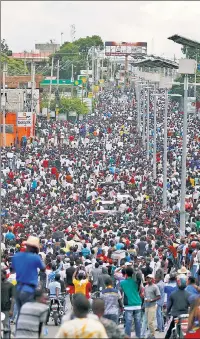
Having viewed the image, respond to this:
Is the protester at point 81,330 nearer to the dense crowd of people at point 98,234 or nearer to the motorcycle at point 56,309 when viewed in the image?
the dense crowd of people at point 98,234

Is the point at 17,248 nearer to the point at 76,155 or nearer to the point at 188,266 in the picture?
the point at 188,266

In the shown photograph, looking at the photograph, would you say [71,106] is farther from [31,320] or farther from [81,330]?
[81,330]

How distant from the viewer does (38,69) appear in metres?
169

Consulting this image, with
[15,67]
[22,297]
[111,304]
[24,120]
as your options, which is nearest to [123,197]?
[111,304]

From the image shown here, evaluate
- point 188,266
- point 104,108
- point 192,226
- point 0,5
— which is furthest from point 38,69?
point 0,5

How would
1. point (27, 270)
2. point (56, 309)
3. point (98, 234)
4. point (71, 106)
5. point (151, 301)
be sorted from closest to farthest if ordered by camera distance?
1. point (27, 270)
2. point (151, 301)
3. point (56, 309)
4. point (98, 234)
5. point (71, 106)

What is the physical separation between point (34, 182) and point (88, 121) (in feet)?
164

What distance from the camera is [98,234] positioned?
1289 inches

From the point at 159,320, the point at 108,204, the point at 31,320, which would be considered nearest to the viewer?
the point at 31,320

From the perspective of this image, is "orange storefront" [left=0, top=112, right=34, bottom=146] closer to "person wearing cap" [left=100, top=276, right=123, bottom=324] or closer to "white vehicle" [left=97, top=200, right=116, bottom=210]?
"white vehicle" [left=97, top=200, right=116, bottom=210]

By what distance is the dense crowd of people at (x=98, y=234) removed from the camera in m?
15.6

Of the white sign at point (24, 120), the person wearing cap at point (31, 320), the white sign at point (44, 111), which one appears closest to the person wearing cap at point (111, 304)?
the person wearing cap at point (31, 320)

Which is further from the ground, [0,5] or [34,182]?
[0,5]

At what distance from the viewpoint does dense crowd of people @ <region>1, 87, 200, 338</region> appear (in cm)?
1557
